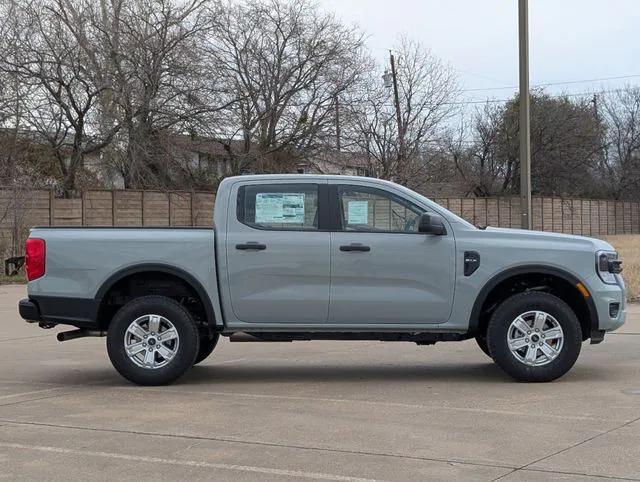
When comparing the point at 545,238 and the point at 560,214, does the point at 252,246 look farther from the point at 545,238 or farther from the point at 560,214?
the point at 560,214

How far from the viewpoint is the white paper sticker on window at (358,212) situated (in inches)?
348

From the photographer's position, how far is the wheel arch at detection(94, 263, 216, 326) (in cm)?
872

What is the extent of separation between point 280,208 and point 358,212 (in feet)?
2.50

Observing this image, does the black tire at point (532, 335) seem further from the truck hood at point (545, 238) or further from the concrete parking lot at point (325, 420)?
the truck hood at point (545, 238)

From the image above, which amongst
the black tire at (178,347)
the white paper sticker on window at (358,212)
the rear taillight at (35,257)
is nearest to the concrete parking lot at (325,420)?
the black tire at (178,347)

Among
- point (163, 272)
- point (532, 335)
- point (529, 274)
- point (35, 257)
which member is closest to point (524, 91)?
point (529, 274)

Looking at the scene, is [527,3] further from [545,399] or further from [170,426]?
[170,426]

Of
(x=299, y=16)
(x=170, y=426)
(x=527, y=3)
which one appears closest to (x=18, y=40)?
(x=299, y=16)

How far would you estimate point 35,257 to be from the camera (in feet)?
29.1

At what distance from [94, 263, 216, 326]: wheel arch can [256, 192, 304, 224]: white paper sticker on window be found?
0.86 m

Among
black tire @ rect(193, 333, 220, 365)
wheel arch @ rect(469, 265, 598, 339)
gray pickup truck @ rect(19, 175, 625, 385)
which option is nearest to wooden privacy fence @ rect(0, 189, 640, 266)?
black tire @ rect(193, 333, 220, 365)

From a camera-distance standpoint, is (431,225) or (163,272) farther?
(163,272)

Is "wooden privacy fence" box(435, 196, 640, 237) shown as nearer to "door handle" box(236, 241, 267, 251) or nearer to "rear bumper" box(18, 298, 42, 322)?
"door handle" box(236, 241, 267, 251)

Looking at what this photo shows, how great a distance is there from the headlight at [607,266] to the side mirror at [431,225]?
153 cm
